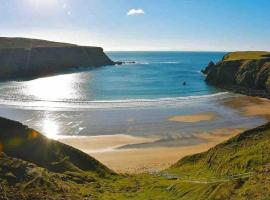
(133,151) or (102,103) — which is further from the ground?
(102,103)

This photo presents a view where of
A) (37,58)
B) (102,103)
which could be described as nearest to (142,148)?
(102,103)

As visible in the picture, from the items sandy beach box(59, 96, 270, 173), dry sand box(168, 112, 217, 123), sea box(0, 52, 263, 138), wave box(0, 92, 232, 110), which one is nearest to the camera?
sandy beach box(59, 96, 270, 173)

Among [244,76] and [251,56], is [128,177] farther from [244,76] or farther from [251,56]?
[251,56]

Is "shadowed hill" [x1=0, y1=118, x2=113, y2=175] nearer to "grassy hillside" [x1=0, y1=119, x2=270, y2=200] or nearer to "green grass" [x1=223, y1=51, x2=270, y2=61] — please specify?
"grassy hillside" [x1=0, y1=119, x2=270, y2=200]

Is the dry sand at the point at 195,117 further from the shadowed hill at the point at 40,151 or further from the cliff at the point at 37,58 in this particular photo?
the cliff at the point at 37,58

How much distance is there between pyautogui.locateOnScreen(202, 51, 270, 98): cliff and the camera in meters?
94.1

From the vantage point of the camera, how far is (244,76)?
101188mm

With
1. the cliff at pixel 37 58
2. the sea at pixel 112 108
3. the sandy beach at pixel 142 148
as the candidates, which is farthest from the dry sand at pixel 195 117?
the cliff at pixel 37 58

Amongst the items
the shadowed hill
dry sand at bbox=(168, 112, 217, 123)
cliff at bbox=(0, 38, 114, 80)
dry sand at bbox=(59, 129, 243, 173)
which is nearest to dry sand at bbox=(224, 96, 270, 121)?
dry sand at bbox=(168, 112, 217, 123)

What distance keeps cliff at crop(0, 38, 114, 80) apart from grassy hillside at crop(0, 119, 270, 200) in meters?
108

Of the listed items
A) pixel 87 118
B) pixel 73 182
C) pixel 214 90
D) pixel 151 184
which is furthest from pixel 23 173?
pixel 214 90

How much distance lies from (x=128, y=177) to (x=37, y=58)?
5219 inches

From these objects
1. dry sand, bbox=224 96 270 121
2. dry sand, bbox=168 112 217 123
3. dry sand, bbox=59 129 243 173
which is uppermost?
dry sand, bbox=224 96 270 121

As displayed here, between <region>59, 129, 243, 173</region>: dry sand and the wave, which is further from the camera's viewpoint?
the wave
